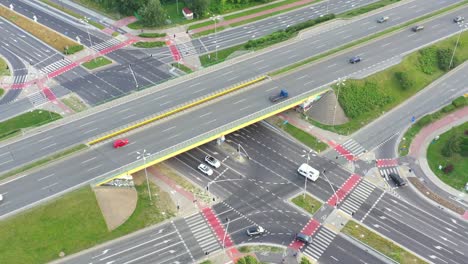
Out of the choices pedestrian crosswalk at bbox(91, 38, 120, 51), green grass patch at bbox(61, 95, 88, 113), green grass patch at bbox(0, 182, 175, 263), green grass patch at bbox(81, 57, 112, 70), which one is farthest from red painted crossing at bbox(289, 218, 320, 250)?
pedestrian crosswalk at bbox(91, 38, 120, 51)

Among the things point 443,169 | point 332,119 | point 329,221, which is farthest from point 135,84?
point 443,169

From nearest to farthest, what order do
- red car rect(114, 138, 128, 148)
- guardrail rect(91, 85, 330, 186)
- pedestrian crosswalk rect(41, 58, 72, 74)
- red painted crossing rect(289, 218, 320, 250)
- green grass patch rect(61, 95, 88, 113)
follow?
red painted crossing rect(289, 218, 320, 250) < guardrail rect(91, 85, 330, 186) < red car rect(114, 138, 128, 148) < green grass patch rect(61, 95, 88, 113) < pedestrian crosswalk rect(41, 58, 72, 74)

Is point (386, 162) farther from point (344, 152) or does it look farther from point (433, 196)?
point (433, 196)

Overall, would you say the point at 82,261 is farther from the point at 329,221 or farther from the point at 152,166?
the point at 329,221

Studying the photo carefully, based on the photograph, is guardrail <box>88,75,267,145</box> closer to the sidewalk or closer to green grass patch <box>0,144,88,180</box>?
green grass patch <box>0,144,88,180</box>

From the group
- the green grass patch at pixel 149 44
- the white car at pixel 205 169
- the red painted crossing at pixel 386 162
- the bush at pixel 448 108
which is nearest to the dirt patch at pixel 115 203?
the white car at pixel 205 169

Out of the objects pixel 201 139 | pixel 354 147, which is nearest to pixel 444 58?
pixel 354 147
